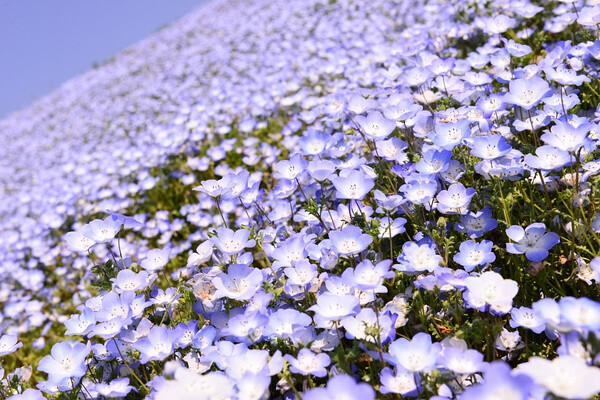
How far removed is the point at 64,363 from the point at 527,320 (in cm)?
172

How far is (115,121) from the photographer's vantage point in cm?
1075

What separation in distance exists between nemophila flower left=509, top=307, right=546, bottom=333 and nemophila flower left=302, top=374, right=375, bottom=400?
69 centimetres

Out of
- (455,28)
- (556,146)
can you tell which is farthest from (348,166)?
(455,28)

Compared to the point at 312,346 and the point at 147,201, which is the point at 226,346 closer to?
the point at 312,346

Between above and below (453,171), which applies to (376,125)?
above

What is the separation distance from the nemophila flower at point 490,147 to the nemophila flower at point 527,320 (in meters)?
0.66

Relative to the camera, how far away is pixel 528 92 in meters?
2.25

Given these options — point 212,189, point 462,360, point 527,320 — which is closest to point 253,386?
point 462,360

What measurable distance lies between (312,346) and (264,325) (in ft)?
0.63

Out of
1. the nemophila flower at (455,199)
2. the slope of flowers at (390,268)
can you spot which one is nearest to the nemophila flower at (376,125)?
the slope of flowers at (390,268)

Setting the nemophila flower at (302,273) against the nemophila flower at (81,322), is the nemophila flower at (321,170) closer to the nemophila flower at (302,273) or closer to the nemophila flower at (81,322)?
the nemophila flower at (302,273)

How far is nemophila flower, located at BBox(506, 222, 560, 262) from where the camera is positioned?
187cm

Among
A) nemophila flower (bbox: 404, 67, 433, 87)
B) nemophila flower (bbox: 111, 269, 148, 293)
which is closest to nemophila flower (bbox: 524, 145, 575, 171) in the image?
nemophila flower (bbox: 404, 67, 433, 87)

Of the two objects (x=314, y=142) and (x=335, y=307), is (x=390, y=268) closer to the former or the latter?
(x=335, y=307)
